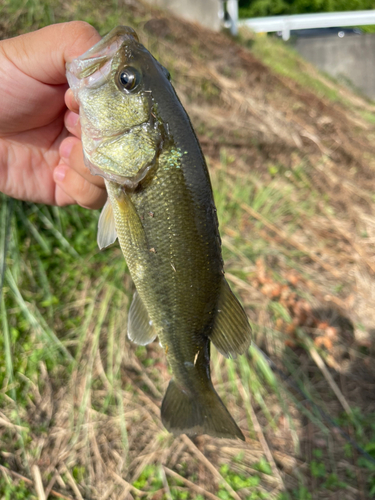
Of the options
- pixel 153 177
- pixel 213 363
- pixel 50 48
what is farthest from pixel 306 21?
pixel 153 177

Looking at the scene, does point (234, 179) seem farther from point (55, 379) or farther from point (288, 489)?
point (288, 489)

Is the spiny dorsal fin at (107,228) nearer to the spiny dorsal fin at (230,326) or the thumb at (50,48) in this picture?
the spiny dorsal fin at (230,326)

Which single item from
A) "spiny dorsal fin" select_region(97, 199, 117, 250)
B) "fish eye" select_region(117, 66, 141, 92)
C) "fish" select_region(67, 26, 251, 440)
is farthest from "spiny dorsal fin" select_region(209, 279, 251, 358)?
"fish eye" select_region(117, 66, 141, 92)

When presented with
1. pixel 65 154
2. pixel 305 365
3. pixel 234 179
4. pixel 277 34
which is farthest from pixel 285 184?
pixel 277 34

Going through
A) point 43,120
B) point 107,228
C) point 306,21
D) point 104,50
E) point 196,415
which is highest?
point 104,50

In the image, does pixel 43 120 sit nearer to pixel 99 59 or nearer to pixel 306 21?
pixel 99 59
